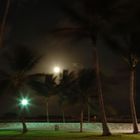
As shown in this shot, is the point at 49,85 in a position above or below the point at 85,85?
above

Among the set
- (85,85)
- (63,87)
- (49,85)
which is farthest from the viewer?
(49,85)

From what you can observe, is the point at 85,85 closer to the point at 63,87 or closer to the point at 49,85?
the point at 63,87

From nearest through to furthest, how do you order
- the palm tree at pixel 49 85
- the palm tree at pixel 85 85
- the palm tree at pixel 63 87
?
the palm tree at pixel 85 85 < the palm tree at pixel 63 87 < the palm tree at pixel 49 85

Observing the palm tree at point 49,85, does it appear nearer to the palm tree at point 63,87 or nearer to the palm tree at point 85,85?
the palm tree at point 63,87

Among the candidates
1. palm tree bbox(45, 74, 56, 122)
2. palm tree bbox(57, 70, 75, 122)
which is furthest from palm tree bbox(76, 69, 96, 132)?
palm tree bbox(45, 74, 56, 122)

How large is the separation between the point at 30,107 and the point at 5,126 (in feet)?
36.9

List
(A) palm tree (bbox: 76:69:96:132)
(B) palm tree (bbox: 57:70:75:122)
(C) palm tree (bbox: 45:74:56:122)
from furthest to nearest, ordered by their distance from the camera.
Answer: (C) palm tree (bbox: 45:74:56:122), (B) palm tree (bbox: 57:70:75:122), (A) palm tree (bbox: 76:69:96:132)

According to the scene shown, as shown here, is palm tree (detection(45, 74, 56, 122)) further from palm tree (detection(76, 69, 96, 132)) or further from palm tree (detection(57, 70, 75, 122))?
palm tree (detection(76, 69, 96, 132))

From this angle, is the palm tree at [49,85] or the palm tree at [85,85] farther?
the palm tree at [49,85]

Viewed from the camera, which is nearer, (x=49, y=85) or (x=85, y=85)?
(x=85, y=85)

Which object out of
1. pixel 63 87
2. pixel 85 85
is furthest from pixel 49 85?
pixel 85 85

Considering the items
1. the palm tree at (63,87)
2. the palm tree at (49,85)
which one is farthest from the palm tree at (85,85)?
the palm tree at (49,85)

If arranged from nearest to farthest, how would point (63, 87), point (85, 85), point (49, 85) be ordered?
1. point (85, 85)
2. point (63, 87)
3. point (49, 85)

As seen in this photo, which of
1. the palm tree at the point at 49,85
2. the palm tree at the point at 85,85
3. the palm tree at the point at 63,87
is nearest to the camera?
the palm tree at the point at 85,85
